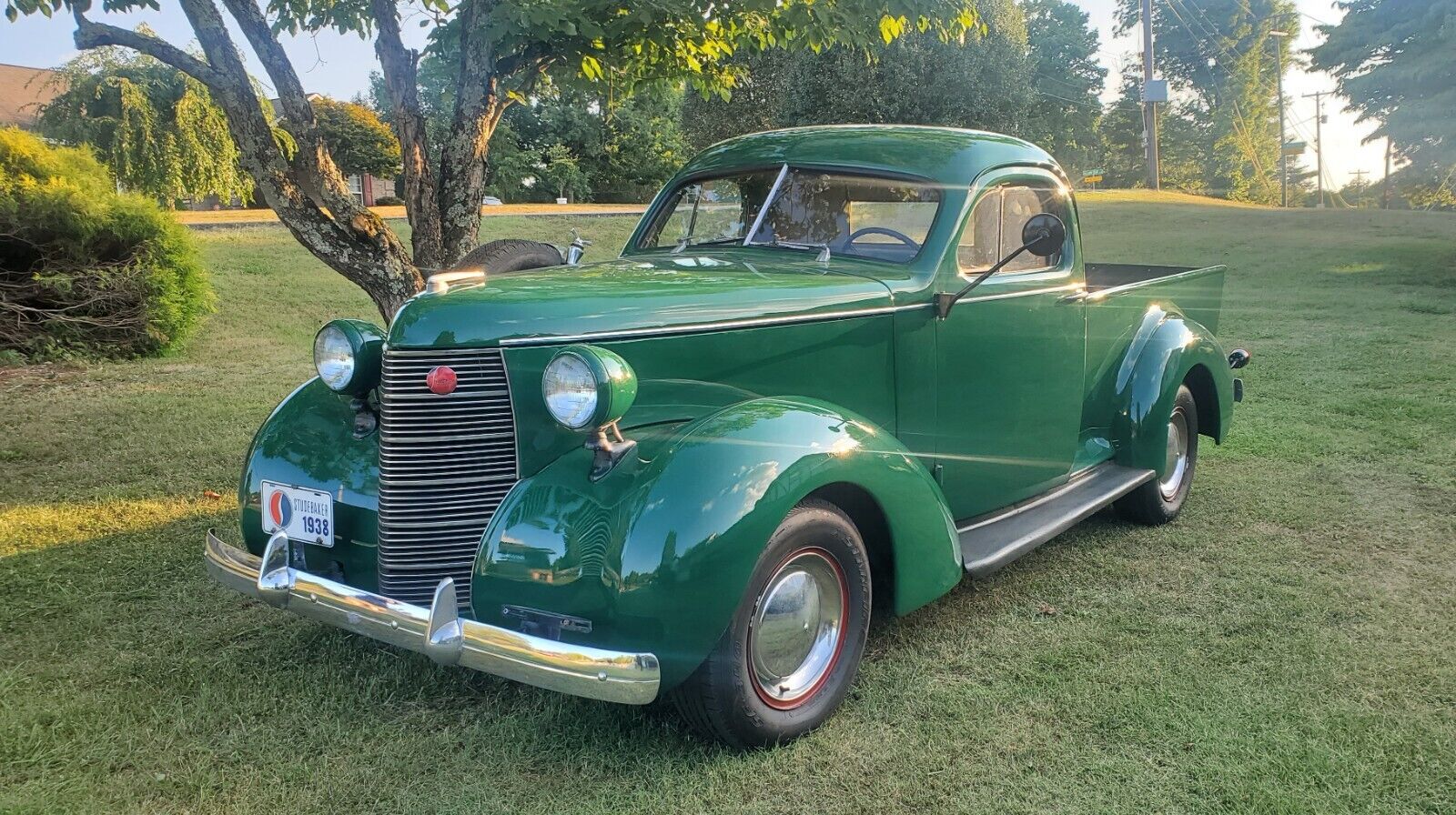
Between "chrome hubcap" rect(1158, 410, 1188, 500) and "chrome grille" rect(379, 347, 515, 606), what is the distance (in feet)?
12.0

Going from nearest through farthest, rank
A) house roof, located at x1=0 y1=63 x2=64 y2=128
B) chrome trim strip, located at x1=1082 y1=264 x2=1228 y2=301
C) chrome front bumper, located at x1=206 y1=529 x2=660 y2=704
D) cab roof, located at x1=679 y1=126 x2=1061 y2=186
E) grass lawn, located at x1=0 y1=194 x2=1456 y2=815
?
chrome front bumper, located at x1=206 y1=529 x2=660 y2=704 < grass lawn, located at x1=0 y1=194 x2=1456 y2=815 < cab roof, located at x1=679 y1=126 x2=1061 y2=186 < chrome trim strip, located at x1=1082 y1=264 x2=1228 y2=301 < house roof, located at x1=0 y1=63 x2=64 y2=128

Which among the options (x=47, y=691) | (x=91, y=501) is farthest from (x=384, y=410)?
(x=91, y=501)

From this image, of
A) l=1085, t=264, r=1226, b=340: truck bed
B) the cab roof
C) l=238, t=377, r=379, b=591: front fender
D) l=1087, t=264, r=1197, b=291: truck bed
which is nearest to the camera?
l=238, t=377, r=379, b=591: front fender

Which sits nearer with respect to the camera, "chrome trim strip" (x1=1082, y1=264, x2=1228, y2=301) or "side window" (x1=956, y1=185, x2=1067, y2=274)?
"side window" (x1=956, y1=185, x2=1067, y2=274)

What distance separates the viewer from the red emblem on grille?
8.84 feet

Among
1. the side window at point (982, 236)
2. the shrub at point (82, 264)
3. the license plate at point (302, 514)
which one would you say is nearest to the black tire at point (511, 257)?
the license plate at point (302, 514)

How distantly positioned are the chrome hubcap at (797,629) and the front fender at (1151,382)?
7.86 ft

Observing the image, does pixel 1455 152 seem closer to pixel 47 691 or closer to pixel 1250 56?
pixel 47 691

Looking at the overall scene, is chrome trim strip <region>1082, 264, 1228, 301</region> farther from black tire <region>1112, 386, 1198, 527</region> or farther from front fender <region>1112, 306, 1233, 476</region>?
black tire <region>1112, 386, 1198, 527</region>

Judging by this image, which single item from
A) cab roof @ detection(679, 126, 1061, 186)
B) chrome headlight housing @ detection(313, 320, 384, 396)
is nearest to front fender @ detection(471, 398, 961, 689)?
chrome headlight housing @ detection(313, 320, 384, 396)

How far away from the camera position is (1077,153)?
4944 cm

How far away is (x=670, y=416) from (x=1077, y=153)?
51.5 m

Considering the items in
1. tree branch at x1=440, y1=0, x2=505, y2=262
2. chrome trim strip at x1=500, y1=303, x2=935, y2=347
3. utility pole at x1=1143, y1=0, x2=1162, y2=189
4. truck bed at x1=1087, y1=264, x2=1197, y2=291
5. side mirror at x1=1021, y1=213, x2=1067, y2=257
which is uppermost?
utility pole at x1=1143, y1=0, x2=1162, y2=189

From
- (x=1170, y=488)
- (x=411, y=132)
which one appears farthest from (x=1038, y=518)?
(x=411, y=132)
